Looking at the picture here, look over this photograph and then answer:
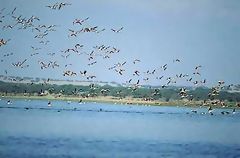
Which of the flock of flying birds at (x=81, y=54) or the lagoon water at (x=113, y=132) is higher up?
the flock of flying birds at (x=81, y=54)

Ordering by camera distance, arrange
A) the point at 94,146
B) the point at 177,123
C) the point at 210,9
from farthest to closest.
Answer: the point at 177,123, the point at 94,146, the point at 210,9

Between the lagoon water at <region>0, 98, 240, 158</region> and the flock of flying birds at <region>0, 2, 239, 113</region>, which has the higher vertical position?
the flock of flying birds at <region>0, 2, 239, 113</region>

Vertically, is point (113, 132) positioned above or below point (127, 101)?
below

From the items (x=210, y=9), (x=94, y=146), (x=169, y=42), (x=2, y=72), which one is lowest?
(x=94, y=146)

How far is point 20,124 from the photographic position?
472cm

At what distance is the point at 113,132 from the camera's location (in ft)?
15.2

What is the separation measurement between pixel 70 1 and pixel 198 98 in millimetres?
1485

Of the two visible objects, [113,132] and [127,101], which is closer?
[127,101]

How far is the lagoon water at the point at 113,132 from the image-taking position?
432 centimetres

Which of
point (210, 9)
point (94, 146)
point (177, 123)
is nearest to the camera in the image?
point (210, 9)

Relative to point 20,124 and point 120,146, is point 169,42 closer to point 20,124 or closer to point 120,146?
point 120,146

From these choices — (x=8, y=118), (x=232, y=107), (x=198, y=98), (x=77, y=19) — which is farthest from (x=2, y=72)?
(x=232, y=107)

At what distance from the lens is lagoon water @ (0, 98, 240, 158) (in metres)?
4.32

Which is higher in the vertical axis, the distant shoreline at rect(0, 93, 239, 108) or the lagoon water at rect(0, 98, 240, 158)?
the distant shoreline at rect(0, 93, 239, 108)
